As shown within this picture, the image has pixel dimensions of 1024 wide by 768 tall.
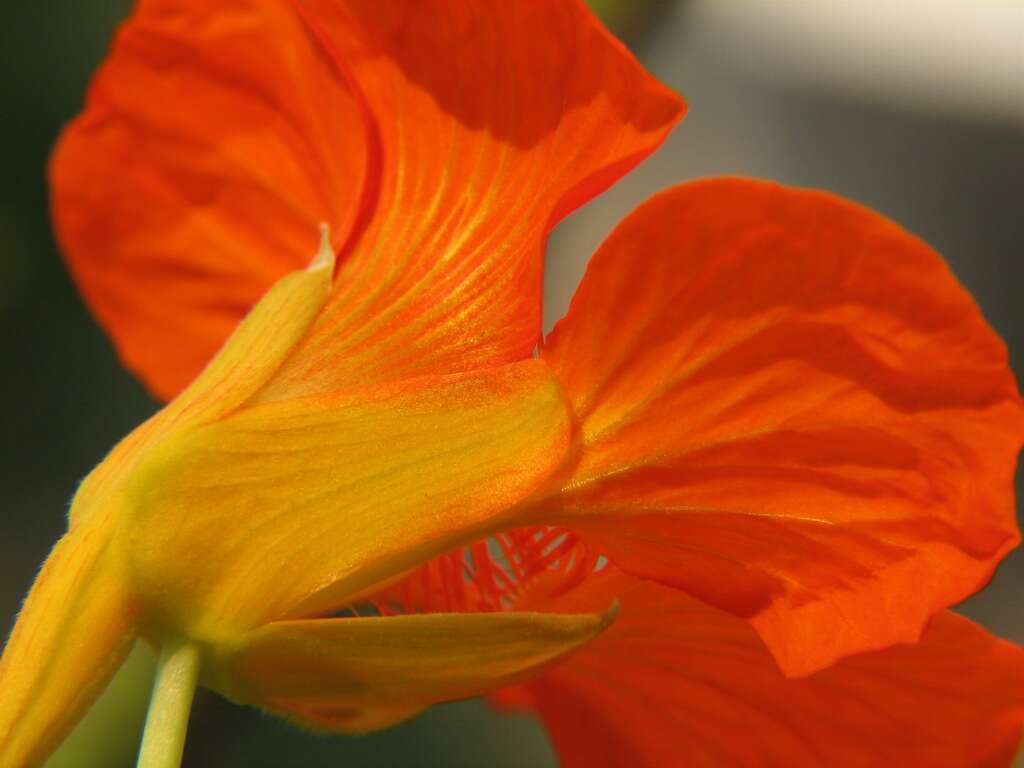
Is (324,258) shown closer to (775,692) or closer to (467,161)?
(467,161)

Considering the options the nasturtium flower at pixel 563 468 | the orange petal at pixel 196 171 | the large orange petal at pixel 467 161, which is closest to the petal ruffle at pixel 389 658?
the nasturtium flower at pixel 563 468

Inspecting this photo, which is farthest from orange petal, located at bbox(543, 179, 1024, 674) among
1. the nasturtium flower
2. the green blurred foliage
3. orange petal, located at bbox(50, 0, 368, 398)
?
the green blurred foliage

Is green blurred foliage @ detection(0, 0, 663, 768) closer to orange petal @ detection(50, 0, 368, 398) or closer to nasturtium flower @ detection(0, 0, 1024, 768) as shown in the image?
orange petal @ detection(50, 0, 368, 398)

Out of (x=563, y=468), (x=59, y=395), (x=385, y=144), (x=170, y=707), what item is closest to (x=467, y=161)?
(x=385, y=144)

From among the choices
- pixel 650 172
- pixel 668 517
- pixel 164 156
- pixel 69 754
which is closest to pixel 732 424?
pixel 668 517

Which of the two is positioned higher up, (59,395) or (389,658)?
(389,658)

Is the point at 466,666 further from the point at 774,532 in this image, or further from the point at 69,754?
the point at 69,754
